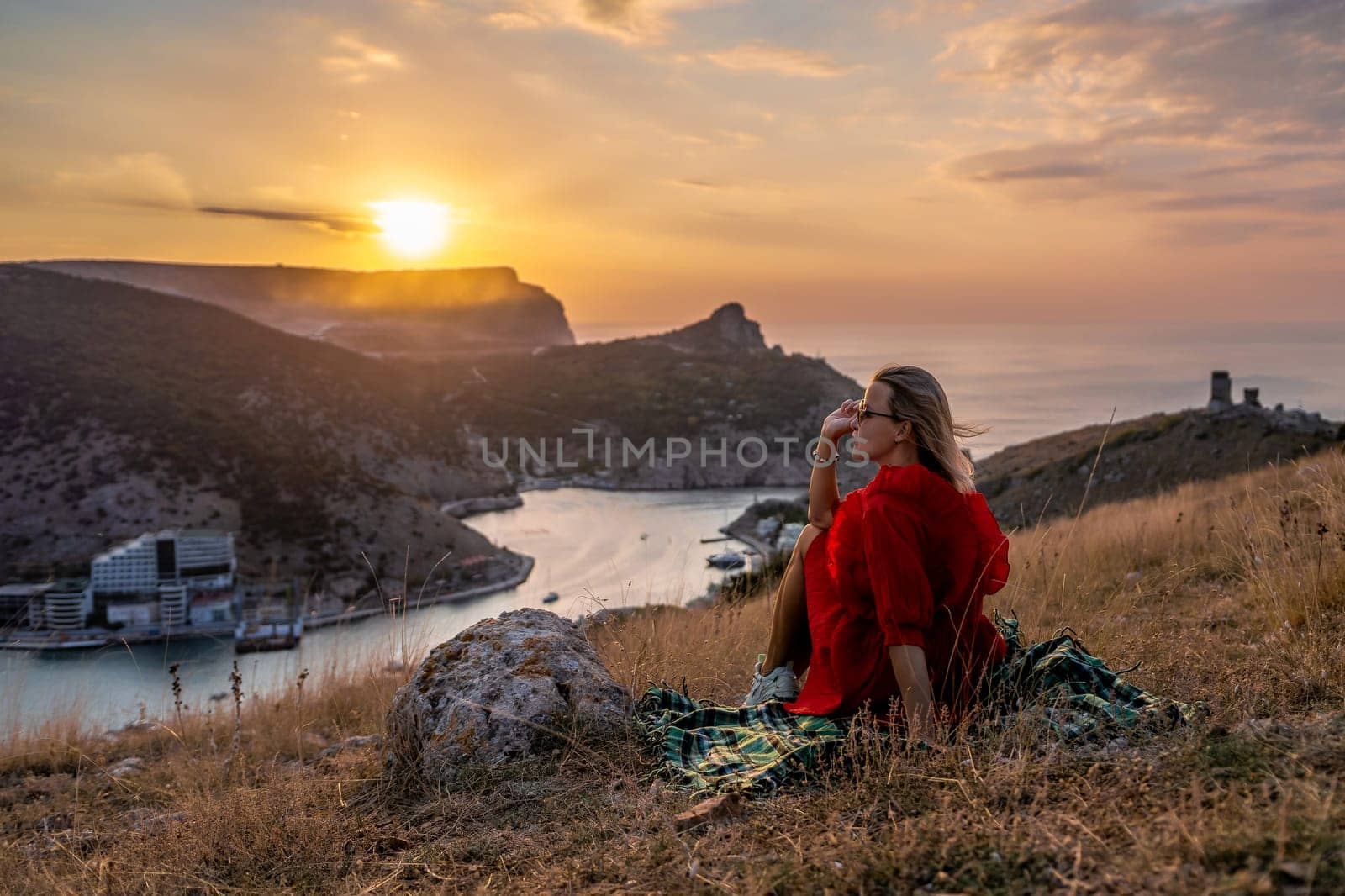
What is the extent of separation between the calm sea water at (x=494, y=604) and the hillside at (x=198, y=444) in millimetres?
5713

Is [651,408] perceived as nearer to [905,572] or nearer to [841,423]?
[841,423]

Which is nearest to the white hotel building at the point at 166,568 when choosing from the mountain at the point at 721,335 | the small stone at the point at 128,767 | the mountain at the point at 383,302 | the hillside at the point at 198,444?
the hillside at the point at 198,444

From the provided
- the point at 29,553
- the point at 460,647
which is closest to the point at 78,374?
the point at 29,553

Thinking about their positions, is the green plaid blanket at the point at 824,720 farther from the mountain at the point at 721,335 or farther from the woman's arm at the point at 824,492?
the mountain at the point at 721,335

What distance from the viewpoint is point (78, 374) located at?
56.8 meters

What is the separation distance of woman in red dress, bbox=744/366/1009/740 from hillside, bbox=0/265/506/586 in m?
32.5

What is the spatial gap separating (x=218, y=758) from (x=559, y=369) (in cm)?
10553

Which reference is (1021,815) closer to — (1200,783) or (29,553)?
(1200,783)

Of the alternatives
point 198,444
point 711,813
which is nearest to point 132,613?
point 198,444

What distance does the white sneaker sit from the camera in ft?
11.8

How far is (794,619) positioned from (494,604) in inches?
1503

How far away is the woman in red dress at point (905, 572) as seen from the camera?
2852 millimetres

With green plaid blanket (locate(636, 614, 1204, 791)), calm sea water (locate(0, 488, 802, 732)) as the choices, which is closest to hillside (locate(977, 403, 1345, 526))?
calm sea water (locate(0, 488, 802, 732))

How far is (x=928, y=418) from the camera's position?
10.1 ft
